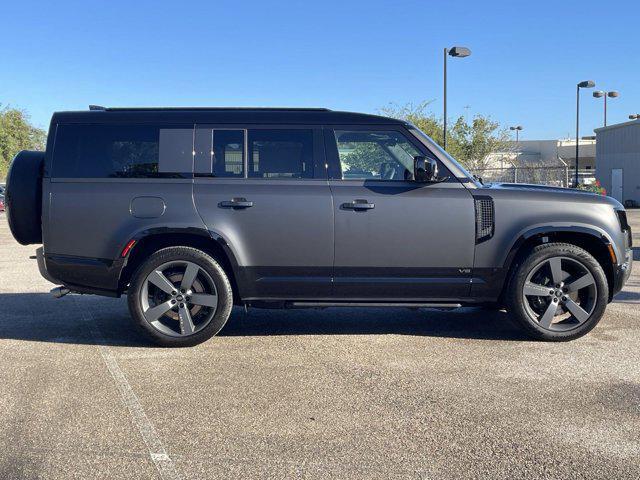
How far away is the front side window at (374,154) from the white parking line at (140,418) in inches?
97.2

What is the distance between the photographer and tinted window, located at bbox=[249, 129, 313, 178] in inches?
222

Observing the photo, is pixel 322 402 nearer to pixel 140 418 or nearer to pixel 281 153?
pixel 140 418

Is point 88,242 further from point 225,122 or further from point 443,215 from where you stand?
point 443,215

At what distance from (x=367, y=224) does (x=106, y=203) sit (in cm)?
224

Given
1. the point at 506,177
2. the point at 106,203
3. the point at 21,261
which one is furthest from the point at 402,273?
the point at 506,177

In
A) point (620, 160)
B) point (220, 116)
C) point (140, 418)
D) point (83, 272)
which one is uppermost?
point (620, 160)

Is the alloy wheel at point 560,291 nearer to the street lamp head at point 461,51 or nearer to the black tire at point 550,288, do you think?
the black tire at point 550,288

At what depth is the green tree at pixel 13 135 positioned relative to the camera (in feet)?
156

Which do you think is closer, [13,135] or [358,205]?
[358,205]

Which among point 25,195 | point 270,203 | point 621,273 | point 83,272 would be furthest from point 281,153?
point 621,273

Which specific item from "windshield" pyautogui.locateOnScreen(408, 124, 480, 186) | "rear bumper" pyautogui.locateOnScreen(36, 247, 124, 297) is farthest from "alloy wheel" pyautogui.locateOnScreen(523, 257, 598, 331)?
"rear bumper" pyautogui.locateOnScreen(36, 247, 124, 297)

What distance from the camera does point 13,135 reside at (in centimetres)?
4859

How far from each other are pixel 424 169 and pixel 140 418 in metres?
2.97

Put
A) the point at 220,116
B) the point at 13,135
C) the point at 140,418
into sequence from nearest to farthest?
1. the point at 140,418
2. the point at 220,116
3. the point at 13,135
